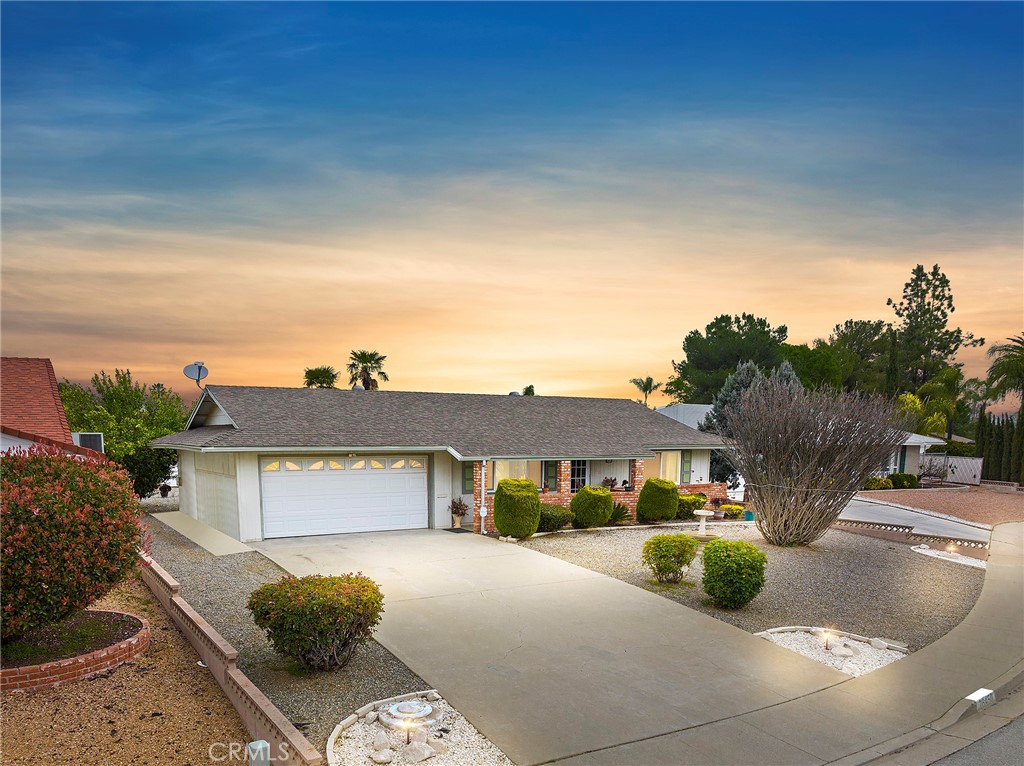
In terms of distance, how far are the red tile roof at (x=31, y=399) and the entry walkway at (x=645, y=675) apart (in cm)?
930

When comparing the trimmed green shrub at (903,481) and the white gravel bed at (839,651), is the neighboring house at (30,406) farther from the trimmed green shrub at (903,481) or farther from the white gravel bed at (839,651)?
the trimmed green shrub at (903,481)

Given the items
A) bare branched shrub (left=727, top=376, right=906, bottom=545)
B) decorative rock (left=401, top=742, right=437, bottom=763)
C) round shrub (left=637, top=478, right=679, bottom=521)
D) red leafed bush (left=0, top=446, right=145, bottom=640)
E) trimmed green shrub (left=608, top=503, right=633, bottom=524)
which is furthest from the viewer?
round shrub (left=637, top=478, right=679, bottom=521)

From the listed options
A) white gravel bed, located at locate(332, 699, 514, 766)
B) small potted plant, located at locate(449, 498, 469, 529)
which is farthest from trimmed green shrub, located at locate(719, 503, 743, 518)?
white gravel bed, located at locate(332, 699, 514, 766)

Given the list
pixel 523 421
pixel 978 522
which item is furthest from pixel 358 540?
pixel 978 522

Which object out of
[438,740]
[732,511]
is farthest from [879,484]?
[438,740]

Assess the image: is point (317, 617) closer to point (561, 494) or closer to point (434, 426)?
point (434, 426)

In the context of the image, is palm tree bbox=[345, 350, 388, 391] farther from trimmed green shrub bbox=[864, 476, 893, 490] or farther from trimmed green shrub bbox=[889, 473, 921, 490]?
trimmed green shrub bbox=[889, 473, 921, 490]

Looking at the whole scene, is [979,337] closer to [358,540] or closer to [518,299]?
[518,299]

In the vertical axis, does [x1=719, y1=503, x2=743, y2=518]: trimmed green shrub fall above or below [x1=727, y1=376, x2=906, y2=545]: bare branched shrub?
below

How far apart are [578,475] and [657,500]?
8.67 ft

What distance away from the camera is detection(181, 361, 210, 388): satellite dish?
20484 millimetres

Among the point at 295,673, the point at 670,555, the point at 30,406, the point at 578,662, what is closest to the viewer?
the point at 295,673

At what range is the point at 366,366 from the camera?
3544 cm

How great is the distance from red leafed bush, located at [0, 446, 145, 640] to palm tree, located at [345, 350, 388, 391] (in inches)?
1102
